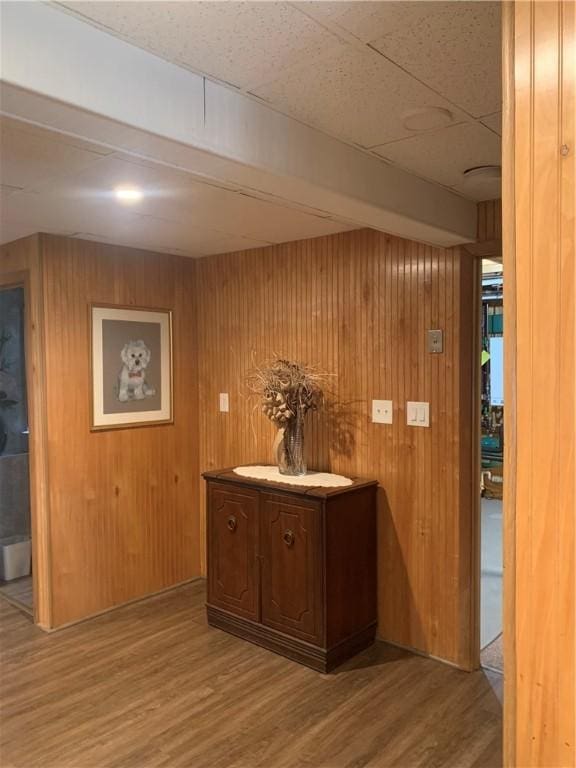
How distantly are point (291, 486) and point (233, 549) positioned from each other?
598 mm

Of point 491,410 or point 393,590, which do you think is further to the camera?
point 491,410

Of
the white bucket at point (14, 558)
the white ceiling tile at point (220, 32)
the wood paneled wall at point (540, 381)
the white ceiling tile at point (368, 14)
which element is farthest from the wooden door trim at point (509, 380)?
the white bucket at point (14, 558)

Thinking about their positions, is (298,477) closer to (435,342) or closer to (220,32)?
(435,342)

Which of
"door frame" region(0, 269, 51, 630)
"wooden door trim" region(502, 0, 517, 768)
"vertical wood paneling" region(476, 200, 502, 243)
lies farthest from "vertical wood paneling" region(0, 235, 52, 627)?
"wooden door trim" region(502, 0, 517, 768)

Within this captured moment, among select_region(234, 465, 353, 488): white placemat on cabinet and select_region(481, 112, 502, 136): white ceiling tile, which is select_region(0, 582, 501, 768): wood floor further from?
select_region(481, 112, 502, 136): white ceiling tile

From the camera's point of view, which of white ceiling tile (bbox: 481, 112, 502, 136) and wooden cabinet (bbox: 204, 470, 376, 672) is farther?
wooden cabinet (bbox: 204, 470, 376, 672)

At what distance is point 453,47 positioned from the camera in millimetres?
1479

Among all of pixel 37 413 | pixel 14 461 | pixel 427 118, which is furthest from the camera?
pixel 14 461

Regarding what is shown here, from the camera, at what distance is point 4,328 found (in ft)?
15.2

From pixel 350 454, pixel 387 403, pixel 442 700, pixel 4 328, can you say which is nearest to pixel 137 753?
pixel 442 700

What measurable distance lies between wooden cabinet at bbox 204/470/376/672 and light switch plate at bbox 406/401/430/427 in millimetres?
419

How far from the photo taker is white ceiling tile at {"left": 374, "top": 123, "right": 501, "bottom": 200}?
6.63ft

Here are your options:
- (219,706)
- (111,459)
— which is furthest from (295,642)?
(111,459)

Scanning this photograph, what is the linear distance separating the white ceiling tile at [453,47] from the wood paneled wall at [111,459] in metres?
2.42
